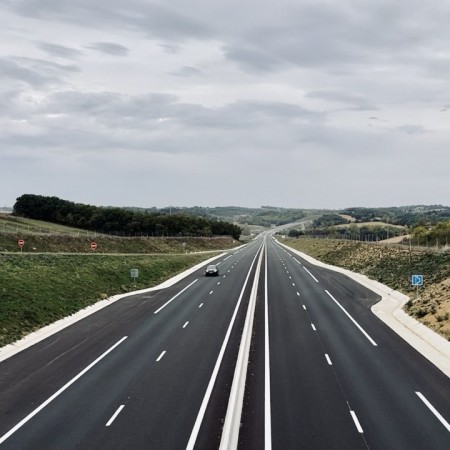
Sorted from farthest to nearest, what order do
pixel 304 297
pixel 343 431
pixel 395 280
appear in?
pixel 395 280, pixel 304 297, pixel 343 431

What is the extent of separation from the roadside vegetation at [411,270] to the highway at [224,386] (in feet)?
12.8

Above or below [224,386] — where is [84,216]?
above

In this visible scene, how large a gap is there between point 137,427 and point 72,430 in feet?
7.50

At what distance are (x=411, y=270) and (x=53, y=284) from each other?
1578 inches

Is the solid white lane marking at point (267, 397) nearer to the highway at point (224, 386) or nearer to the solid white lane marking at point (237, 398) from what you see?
the highway at point (224, 386)

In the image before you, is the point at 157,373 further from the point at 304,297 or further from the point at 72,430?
the point at 304,297

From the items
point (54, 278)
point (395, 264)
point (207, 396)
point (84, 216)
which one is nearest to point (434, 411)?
point (207, 396)

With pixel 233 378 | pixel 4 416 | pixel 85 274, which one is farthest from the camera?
pixel 85 274

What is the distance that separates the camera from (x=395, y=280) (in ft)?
189

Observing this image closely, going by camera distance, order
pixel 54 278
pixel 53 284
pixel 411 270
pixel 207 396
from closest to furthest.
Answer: pixel 207 396 → pixel 53 284 → pixel 54 278 → pixel 411 270

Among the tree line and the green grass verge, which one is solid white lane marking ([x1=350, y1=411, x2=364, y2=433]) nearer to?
the green grass verge

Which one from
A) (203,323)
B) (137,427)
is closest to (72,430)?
(137,427)

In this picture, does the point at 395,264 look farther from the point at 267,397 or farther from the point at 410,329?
the point at 267,397

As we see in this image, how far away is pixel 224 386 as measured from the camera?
22547mm
